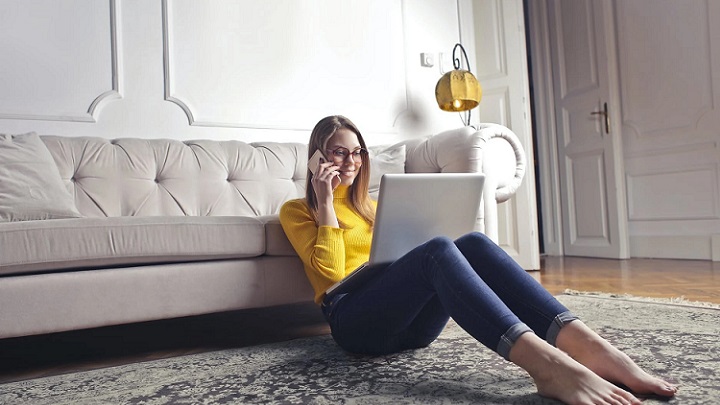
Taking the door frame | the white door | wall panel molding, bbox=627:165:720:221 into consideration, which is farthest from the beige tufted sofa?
the door frame

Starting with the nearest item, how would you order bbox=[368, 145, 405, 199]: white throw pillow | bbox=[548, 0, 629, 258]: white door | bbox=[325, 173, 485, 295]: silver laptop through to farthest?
bbox=[325, 173, 485, 295]: silver laptop
bbox=[368, 145, 405, 199]: white throw pillow
bbox=[548, 0, 629, 258]: white door

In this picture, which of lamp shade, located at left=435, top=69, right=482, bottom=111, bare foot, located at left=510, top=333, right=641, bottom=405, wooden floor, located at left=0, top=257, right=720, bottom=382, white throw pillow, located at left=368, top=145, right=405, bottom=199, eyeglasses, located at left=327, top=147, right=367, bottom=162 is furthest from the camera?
lamp shade, located at left=435, top=69, right=482, bottom=111

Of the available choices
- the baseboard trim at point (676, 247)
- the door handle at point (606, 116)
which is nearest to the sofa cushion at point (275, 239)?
the baseboard trim at point (676, 247)

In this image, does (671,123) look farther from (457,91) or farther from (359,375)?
(359,375)

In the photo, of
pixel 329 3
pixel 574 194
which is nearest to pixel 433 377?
pixel 329 3

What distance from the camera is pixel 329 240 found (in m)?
1.39

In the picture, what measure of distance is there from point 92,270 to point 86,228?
0.37ft

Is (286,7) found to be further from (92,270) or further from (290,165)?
(92,270)

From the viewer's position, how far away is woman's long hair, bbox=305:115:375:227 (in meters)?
1.51

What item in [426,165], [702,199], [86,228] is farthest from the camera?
[702,199]

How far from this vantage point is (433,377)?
1.18 meters

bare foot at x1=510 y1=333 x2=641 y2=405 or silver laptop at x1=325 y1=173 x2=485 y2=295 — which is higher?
silver laptop at x1=325 y1=173 x2=485 y2=295

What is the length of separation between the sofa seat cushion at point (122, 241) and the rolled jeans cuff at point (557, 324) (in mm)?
855

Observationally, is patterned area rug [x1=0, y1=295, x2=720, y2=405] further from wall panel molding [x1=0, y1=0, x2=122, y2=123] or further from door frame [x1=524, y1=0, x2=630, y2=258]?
door frame [x1=524, y1=0, x2=630, y2=258]
